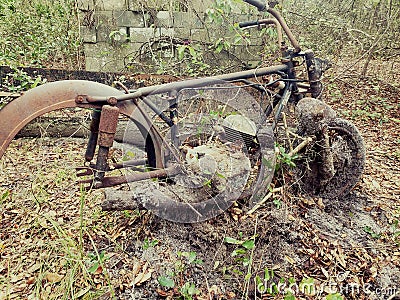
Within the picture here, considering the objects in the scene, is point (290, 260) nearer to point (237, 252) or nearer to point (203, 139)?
point (237, 252)

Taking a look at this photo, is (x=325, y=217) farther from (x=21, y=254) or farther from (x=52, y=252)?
(x=21, y=254)

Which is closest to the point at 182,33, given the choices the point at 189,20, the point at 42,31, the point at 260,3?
the point at 189,20

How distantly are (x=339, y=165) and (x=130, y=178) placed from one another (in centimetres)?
180

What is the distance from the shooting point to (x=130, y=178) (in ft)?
7.06

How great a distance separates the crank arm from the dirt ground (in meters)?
0.29

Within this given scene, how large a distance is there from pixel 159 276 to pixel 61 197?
4.37 feet

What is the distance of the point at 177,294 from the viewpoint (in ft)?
6.51

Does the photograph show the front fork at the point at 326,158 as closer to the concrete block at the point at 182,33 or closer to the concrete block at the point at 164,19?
the concrete block at the point at 182,33

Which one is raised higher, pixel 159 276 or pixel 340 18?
pixel 340 18

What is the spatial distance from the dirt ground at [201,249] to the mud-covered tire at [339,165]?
110 millimetres

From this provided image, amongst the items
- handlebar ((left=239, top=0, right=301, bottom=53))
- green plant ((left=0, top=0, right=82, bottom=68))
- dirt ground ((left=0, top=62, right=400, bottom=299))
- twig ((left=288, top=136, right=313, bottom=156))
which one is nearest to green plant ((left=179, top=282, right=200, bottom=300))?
dirt ground ((left=0, top=62, right=400, bottom=299))

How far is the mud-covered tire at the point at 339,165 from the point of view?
274cm

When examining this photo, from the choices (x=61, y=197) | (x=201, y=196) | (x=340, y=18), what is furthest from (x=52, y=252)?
(x=340, y=18)

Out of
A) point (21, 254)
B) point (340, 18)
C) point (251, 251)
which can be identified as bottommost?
point (21, 254)
